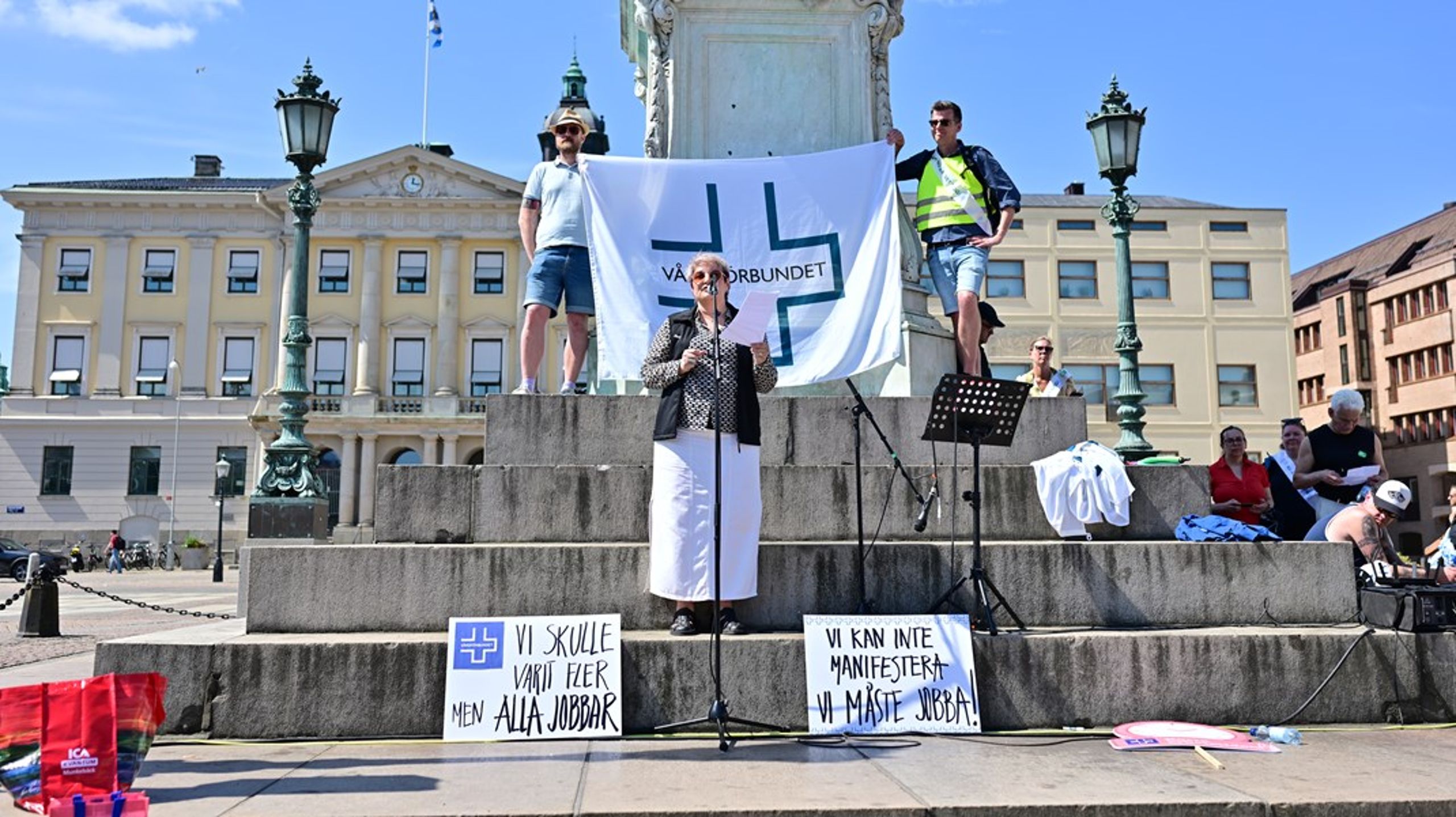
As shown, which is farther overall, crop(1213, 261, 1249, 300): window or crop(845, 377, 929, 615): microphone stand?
crop(1213, 261, 1249, 300): window

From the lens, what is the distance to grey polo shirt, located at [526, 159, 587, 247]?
8500 mm

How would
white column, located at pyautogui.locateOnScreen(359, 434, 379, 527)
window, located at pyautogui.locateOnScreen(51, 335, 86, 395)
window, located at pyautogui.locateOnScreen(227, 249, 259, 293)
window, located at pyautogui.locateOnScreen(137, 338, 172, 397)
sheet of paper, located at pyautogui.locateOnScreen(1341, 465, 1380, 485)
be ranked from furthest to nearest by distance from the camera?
window, located at pyautogui.locateOnScreen(227, 249, 259, 293) → window, located at pyautogui.locateOnScreen(137, 338, 172, 397) → window, located at pyautogui.locateOnScreen(51, 335, 86, 395) → white column, located at pyautogui.locateOnScreen(359, 434, 379, 527) → sheet of paper, located at pyautogui.locateOnScreen(1341, 465, 1380, 485)

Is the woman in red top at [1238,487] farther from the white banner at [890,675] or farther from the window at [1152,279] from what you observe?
the window at [1152,279]

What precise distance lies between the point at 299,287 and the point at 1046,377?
965cm

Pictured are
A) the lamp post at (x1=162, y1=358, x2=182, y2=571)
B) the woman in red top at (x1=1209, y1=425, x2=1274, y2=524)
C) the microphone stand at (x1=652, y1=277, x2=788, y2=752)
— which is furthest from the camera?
the lamp post at (x1=162, y1=358, x2=182, y2=571)

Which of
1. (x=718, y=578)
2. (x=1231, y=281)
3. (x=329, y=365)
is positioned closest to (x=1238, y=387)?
(x=1231, y=281)

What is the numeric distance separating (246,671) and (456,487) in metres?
1.78

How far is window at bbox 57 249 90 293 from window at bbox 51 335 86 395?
7.78 ft

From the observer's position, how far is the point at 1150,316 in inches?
1961

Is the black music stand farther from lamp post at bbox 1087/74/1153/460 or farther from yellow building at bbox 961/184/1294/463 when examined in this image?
yellow building at bbox 961/184/1294/463

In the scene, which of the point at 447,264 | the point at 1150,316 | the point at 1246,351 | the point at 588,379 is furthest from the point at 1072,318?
the point at 588,379

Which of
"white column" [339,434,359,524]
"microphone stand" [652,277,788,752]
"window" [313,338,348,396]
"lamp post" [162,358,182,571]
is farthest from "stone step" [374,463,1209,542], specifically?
"window" [313,338,348,396]

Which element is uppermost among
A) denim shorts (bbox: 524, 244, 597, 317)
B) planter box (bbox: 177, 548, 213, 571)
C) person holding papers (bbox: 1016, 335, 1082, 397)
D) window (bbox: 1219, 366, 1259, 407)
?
window (bbox: 1219, 366, 1259, 407)

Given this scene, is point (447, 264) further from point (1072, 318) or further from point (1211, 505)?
point (1211, 505)
